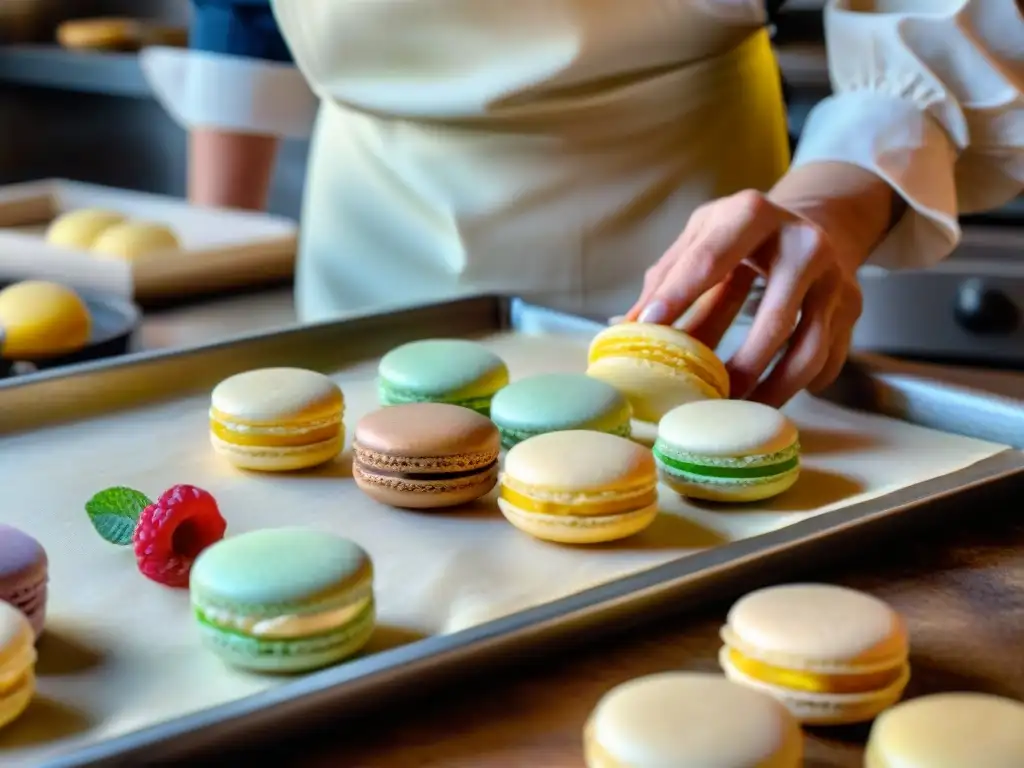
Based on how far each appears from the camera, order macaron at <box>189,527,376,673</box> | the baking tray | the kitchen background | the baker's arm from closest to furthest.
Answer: macaron at <box>189,527,376,673</box> < the baking tray < the baker's arm < the kitchen background

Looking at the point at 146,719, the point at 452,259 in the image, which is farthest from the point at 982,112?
the point at 146,719

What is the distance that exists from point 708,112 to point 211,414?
562mm

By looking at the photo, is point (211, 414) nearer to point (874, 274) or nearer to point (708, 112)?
point (708, 112)

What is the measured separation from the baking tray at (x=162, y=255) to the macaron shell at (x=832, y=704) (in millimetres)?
926

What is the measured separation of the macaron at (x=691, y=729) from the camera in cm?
47

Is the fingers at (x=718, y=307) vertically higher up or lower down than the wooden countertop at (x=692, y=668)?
higher up

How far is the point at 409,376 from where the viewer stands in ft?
2.95

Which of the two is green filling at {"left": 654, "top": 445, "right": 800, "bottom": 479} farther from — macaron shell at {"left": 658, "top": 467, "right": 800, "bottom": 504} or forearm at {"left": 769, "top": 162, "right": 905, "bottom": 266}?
forearm at {"left": 769, "top": 162, "right": 905, "bottom": 266}

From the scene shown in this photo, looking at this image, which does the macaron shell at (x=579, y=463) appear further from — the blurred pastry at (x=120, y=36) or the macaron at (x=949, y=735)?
the blurred pastry at (x=120, y=36)

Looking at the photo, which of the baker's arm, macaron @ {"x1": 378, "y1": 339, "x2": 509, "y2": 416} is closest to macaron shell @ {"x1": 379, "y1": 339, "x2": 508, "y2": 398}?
macaron @ {"x1": 378, "y1": 339, "x2": 509, "y2": 416}

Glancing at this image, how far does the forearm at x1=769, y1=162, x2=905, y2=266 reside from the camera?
0.99 meters

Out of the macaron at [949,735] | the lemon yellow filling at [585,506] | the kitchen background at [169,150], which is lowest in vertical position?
the kitchen background at [169,150]

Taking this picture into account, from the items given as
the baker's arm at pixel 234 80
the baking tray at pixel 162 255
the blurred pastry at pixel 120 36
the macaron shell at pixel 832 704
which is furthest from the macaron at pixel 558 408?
the blurred pastry at pixel 120 36

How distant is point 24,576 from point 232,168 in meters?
1.19
